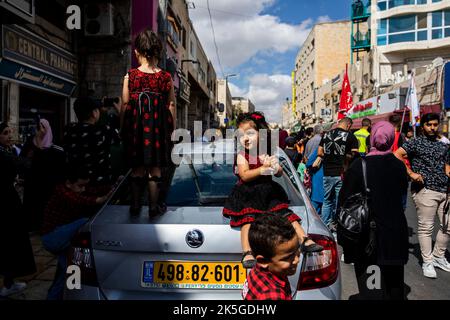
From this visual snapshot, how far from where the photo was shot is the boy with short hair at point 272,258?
5.13 ft

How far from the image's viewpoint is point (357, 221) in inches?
115

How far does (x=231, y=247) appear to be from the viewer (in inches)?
78.8

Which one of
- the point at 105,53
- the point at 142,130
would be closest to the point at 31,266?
the point at 142,130

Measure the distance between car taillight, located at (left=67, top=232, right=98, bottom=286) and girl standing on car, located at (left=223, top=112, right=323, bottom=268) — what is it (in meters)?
0.83

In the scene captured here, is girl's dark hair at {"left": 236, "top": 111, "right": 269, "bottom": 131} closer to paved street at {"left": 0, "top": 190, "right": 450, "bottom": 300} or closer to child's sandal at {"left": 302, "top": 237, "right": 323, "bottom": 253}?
child's sandal at {"left": 302, "top": 237, "right": 323, "bottom": 253}

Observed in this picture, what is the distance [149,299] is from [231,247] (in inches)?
21.2

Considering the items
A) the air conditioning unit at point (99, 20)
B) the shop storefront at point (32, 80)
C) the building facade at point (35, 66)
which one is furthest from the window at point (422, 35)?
the shop storefront at point (32, 80)

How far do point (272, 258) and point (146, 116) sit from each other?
160 centimetres

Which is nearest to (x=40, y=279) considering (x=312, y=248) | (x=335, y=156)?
(x=312, y=248)

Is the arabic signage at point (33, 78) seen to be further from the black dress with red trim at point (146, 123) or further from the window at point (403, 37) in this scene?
the window at point (403, 37)

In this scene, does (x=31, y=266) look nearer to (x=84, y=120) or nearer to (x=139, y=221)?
(x=84, y=120)

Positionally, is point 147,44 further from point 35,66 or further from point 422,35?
point 422,35

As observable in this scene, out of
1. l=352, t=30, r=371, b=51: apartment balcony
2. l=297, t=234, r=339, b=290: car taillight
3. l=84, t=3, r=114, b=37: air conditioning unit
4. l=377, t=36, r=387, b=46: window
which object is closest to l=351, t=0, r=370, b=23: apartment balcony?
l=352, t=30, r=371, b=51: apartment balcony

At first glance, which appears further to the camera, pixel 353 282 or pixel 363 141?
pixel 363 141
